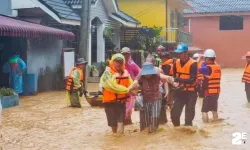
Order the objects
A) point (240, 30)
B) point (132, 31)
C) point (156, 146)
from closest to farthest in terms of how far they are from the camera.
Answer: point (156, 146)
point (132, 31)
point (240, 30)

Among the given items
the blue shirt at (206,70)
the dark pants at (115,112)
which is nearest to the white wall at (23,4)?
the blue shirt at (206,70)

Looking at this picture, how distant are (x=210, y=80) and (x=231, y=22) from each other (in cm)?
2818

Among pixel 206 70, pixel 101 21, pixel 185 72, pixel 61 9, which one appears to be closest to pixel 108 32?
pixel 101 21

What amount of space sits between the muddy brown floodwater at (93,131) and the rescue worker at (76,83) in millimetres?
309

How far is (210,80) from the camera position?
31.8 feet

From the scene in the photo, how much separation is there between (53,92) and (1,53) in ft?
7.73

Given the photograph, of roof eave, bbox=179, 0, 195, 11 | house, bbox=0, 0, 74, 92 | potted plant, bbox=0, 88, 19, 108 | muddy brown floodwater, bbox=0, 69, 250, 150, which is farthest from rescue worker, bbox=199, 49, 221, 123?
roof eave, bbox=179, 0, 195, 11

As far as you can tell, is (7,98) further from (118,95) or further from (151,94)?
(151,94)

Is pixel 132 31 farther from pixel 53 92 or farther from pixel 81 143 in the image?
pixel 81 143

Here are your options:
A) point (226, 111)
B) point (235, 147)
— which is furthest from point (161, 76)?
point (226, 111)

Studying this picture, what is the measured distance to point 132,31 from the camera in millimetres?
25531

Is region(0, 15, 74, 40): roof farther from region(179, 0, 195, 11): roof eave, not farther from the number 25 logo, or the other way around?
region(179, 0, 195, 11): roof eave

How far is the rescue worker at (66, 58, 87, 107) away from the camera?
12.4 metres

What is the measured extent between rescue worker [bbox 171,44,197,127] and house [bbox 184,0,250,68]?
28.6 meters
